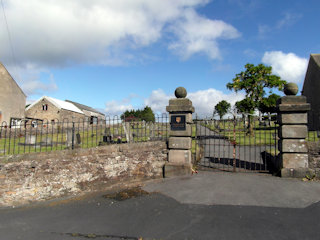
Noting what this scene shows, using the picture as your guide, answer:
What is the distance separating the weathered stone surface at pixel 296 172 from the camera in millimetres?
6590

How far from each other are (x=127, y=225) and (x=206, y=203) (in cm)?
194

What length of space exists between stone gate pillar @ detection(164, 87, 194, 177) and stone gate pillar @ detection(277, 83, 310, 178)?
2.97 meters

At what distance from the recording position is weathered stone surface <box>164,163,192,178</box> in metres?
7.24

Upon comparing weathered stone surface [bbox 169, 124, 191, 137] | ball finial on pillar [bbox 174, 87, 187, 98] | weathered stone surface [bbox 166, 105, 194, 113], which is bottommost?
weathered stone surface [bbox 169, 124, 191, 137]

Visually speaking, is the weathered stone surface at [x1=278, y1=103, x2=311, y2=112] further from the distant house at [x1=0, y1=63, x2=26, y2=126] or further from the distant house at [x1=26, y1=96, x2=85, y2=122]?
the distant house at [x1=26, y1=96, x2=85, y2=122]

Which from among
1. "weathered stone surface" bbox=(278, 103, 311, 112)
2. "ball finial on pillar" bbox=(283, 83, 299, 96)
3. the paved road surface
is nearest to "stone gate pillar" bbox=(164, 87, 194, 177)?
the paved road surface

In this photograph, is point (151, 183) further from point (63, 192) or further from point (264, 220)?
point (264, 220)

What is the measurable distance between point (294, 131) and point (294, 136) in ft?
0.52

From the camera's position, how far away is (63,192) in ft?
22.4

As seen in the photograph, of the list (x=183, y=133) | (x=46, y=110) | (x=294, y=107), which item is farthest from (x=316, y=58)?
(x=46, y=110)

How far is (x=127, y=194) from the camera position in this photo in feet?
20.0

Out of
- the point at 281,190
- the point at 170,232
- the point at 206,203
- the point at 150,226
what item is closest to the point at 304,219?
the point at 281,190

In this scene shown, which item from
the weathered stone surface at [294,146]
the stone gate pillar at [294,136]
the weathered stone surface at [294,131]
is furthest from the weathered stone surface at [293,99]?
the weathered stone surface at [294,146]

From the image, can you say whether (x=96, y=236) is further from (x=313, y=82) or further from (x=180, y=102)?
(x=313, y=82)
